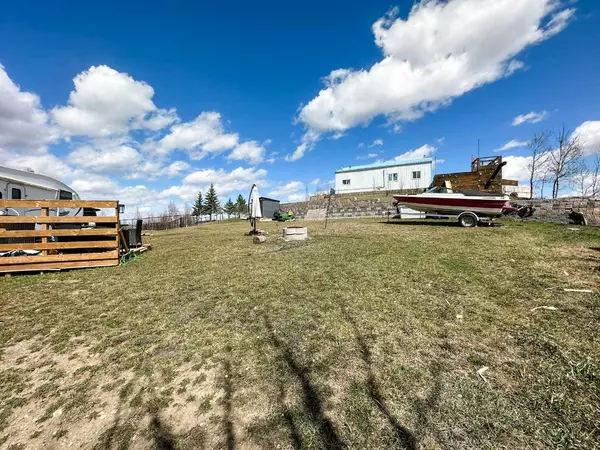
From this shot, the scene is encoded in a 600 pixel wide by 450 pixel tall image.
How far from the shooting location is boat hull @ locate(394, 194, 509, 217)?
9508 millimetres

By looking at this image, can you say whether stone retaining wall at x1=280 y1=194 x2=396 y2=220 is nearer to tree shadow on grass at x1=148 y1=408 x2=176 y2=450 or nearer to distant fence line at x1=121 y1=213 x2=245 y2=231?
distant fence line at x1=121 y1=213 x2=245 y2=231

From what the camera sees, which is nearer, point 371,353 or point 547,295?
point 371,353

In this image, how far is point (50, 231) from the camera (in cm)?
583

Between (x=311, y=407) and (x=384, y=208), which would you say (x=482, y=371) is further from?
(x=384, y=208)

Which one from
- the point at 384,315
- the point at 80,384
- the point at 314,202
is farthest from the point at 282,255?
the point at 314,202

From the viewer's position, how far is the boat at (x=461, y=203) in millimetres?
9523

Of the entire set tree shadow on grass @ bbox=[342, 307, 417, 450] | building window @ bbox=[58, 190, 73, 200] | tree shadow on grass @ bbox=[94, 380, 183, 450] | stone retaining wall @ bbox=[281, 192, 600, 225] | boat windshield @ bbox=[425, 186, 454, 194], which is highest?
building window @ bbox=[58, 190, 73, 200]

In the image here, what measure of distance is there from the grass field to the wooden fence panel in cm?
108

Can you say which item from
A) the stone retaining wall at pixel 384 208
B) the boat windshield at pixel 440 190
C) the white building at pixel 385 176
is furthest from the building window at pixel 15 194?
the white building at pixel 385 176

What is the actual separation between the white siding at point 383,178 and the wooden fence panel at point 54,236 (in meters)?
31.8

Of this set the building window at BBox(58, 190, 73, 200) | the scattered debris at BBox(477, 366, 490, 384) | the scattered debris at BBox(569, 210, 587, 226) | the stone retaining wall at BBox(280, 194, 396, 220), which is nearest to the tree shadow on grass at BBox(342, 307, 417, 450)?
the scattered debris at BBox(477, 366, 490, 384)

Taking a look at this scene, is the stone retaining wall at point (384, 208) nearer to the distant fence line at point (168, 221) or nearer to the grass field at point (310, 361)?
the grass field at point (310, 361)

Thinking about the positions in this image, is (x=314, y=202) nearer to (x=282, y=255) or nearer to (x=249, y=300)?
(x=282, y=255)

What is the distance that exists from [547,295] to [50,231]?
962 centimetres
